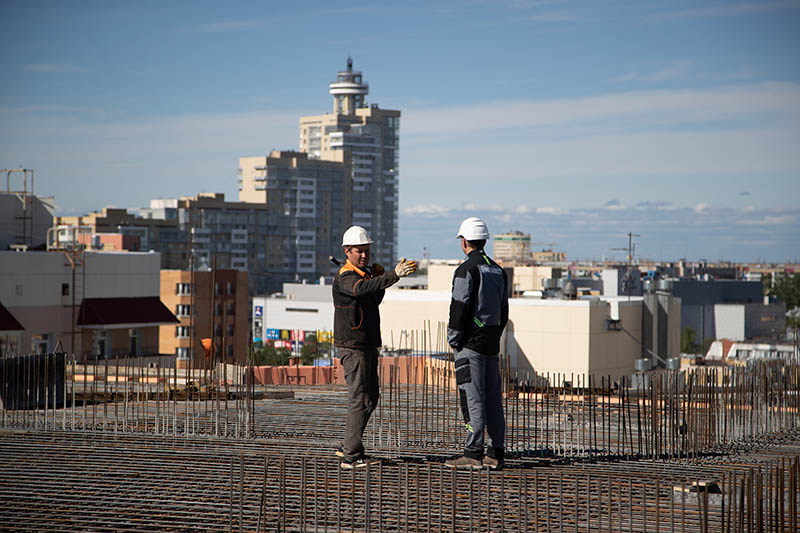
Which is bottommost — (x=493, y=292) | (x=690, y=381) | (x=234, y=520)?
(x=234, y=520)

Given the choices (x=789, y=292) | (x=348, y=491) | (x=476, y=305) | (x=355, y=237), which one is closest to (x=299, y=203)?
(x=789, y=292)

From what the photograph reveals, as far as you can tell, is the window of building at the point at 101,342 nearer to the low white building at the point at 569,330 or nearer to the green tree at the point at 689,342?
the low white building at the point at 569,330

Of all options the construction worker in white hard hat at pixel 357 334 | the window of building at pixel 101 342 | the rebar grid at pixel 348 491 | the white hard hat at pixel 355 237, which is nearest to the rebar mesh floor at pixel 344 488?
the rebar grid at pixel 348 491

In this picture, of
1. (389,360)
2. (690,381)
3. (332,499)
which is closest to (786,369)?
(690,381)

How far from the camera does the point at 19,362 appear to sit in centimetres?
1167

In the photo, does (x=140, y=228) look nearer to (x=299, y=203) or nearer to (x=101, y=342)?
(x=299, y=203)

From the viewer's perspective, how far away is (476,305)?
26.8ft

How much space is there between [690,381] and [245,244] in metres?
161

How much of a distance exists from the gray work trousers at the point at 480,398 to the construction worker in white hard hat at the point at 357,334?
2.42 ft

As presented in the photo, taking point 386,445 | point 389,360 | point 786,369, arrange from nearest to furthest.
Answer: point 386,445 < point 786,369 < point 389,360

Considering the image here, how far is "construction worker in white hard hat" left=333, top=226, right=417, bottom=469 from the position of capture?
8.21 metres

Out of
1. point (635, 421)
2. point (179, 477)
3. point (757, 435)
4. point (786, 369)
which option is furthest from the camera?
point (786, 369)

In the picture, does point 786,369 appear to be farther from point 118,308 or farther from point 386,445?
point 118,308

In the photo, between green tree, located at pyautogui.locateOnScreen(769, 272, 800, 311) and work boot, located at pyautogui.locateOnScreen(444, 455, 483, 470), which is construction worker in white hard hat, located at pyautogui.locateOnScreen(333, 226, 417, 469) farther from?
green tree, located at pyautogui.locateOnScreen(769, 272, 800, 311)
